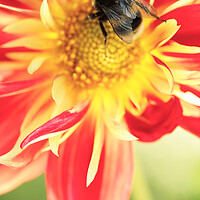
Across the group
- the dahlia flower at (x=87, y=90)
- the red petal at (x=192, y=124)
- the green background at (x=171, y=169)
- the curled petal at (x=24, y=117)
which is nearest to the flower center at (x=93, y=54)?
the dahlia flower at (x=87, y=90)

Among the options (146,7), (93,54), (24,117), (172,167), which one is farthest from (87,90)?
(172,167)

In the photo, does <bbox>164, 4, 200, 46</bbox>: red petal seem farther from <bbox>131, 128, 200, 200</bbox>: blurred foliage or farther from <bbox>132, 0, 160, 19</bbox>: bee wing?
<bbox>131, 128, 200, 200</bbox>: blurred foliage

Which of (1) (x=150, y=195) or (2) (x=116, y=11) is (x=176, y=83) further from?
(1) (x=150, y=195)

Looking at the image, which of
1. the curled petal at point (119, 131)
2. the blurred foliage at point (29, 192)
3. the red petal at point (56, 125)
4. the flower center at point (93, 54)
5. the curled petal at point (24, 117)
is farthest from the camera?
the blurred foliage at point (29, 192)

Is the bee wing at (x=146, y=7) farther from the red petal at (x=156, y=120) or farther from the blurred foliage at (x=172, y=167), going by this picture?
the blurred foliage at (x=172, y=167)

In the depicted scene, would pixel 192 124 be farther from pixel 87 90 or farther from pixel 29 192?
pixel 29 192

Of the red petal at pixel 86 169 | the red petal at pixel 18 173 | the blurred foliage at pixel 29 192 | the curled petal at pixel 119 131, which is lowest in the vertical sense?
the blurred foliage at pixel 29 192
